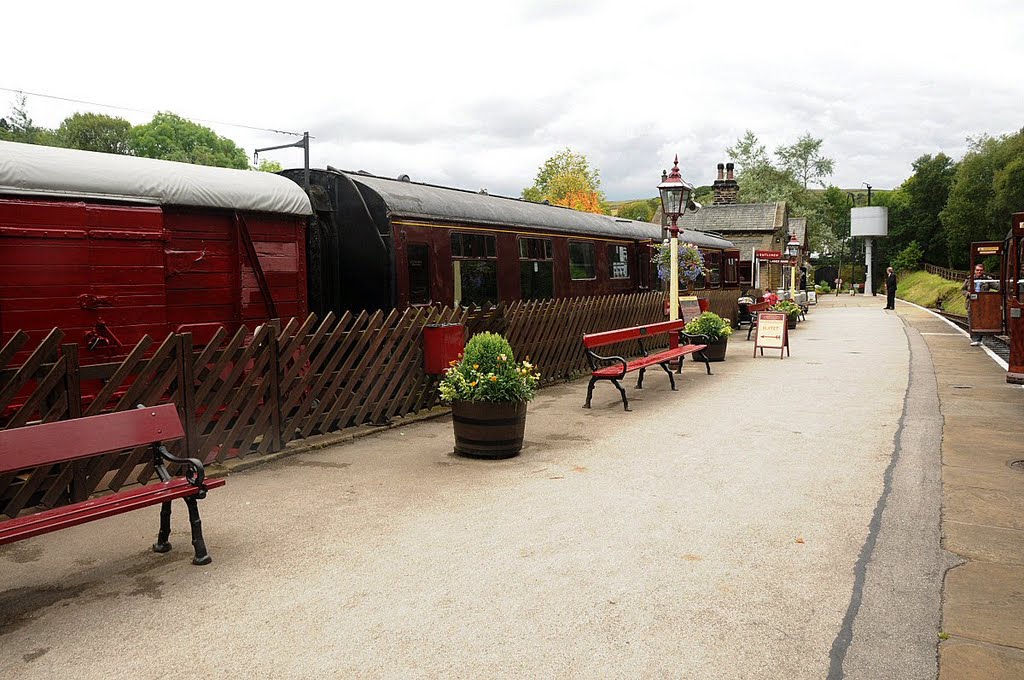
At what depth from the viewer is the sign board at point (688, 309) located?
15633mm

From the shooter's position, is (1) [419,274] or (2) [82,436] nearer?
(2) [82,436]

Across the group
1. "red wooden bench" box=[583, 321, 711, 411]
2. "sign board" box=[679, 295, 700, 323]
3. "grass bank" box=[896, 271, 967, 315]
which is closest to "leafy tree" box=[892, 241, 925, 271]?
"grass bank" box=[896, 271, 967, 315]

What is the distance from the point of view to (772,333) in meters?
15.6

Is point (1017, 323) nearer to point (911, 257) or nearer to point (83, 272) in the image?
point (83, 272)

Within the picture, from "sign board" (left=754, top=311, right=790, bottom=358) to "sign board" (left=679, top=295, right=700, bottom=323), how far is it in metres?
1.36

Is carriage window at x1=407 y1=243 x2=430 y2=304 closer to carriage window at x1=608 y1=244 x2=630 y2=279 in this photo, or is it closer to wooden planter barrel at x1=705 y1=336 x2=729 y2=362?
wooden planter barrel at x1=705 y1=336 x2=729 y2=362

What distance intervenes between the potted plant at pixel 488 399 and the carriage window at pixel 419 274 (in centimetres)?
363

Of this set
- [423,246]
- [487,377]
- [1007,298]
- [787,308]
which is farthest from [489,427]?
[787,308]

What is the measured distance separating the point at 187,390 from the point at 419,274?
4.91 meters

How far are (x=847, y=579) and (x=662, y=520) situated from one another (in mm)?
1349

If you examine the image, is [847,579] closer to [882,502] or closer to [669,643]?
[669,643]

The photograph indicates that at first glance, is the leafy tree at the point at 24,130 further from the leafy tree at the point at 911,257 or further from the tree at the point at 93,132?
the leafy tree at the point at 911,257

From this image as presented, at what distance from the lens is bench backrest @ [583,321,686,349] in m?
10.0

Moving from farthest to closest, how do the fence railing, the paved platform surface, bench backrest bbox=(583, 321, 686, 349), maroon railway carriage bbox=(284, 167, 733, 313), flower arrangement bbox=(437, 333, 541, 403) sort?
the fence railing, maroon railway carriage bbox=(284, 167, 733, 313), bench backrest bbox=(583, 321, 686, 349), flower arrangement bbox=(437, 333, 541, 403), the paved platform surface
